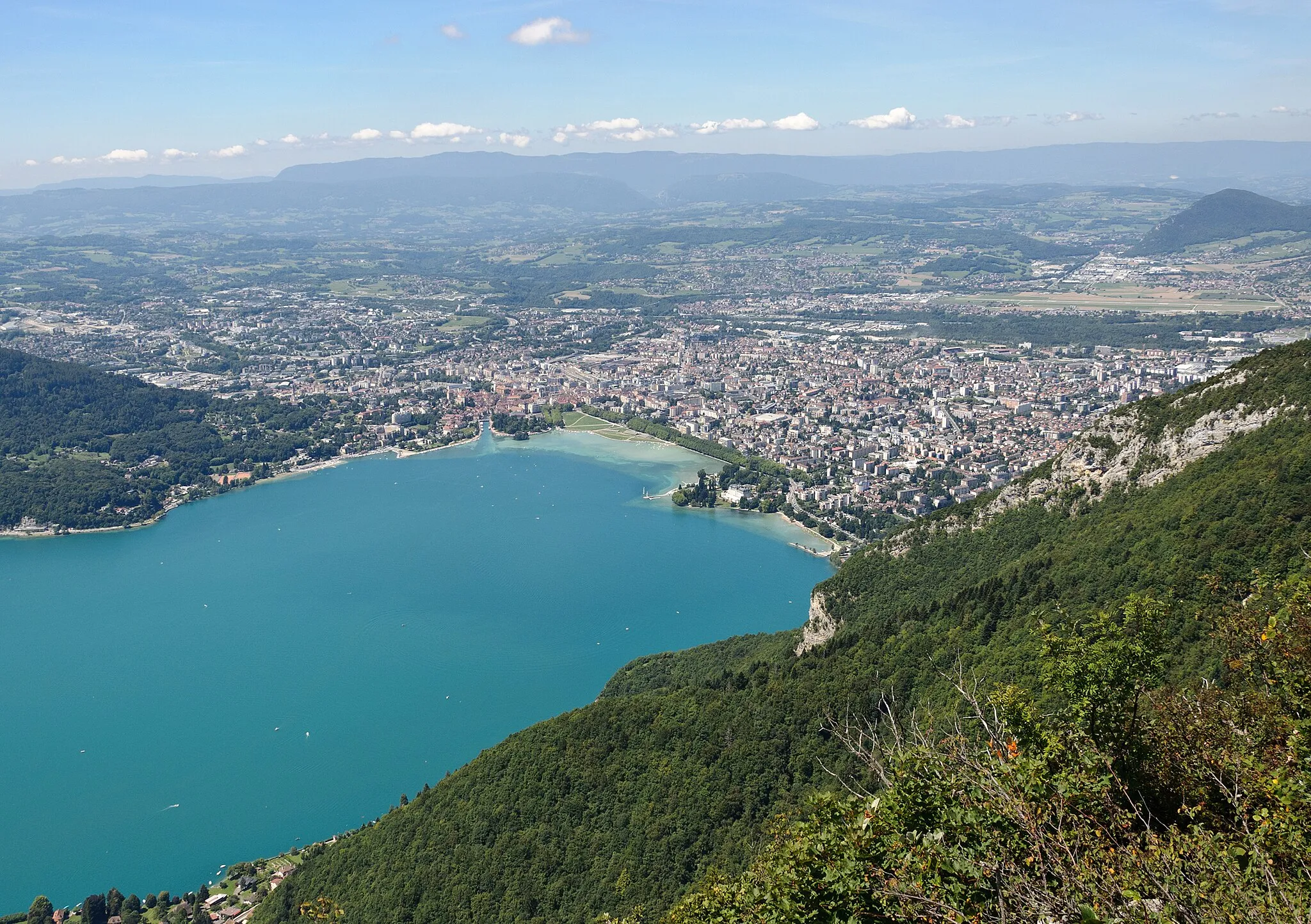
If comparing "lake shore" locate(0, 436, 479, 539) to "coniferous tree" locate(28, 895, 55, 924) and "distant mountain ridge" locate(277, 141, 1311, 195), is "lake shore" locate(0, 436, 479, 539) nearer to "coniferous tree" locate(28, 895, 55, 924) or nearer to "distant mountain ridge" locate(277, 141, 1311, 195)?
"coniferous tree" locate(28, 895, 55, 924)

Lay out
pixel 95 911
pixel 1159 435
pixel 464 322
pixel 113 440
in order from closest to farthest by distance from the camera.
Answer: pixel 95 911 → pixel 1159 435 → pixel 113 440 → pixel 464 322

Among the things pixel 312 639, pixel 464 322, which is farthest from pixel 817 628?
pixel 464 322

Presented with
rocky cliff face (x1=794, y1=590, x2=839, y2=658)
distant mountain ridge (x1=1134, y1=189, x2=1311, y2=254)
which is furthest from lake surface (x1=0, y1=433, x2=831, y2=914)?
distant mountain ridge (x1=1134, y1=189, x2=1311, y2=254)

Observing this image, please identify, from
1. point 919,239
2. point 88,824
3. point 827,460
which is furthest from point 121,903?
point 919,239

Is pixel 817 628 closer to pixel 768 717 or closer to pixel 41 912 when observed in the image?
pixel 768 717

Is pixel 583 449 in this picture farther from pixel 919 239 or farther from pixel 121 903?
pixel 919 239

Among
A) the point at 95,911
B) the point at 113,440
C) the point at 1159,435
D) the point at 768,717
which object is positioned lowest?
the point at 95,911

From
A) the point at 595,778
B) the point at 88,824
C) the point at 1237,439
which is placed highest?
the point at 1237,439
